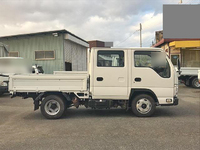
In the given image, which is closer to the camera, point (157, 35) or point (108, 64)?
point (108, 64)

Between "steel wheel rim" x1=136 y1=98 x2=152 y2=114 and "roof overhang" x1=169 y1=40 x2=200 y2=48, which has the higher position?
"roof overhang" x1=169 y1=40 x2=200 y2=48

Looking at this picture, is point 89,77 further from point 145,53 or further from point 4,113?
point 4,113

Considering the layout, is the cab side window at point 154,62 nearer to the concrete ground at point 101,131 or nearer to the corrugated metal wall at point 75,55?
the concrete ground at point 101,131

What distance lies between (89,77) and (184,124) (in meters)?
3.15

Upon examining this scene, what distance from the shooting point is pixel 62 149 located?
3977mm

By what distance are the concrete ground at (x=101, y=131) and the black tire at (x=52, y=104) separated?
208 millimetres

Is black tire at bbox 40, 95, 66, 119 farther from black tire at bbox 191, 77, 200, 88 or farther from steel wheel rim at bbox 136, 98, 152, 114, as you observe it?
black tire at bbox 191, 77, 200, 88

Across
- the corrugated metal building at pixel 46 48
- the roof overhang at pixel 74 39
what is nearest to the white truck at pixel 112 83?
the corrugated metal building at pixel 46 48

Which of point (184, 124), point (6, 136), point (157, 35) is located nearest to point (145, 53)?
point (184, 124)

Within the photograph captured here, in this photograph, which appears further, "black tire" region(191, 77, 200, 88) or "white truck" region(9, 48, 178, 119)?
"black tire" region(191, 77, 200, 88)

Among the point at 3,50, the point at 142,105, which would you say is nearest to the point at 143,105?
the point at 142,105

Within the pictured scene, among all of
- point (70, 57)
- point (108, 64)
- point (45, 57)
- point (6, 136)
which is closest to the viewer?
point (6, 136)

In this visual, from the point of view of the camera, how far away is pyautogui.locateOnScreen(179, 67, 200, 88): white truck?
49.1 feet

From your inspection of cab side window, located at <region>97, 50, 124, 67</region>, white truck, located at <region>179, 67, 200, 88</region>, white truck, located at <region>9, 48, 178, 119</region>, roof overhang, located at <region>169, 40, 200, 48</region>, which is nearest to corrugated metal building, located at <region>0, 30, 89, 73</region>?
roof overhang, located at <region>169, 40, 200, 48</region>
